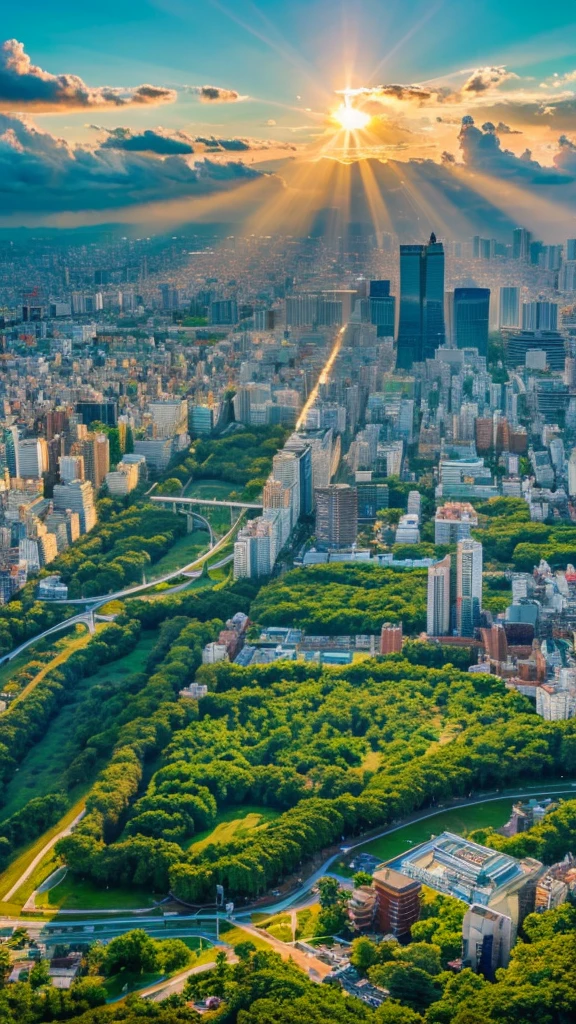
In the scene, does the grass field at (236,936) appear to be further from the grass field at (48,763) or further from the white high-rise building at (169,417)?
the white high-rise building at (169,417)

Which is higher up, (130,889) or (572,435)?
(572,435)

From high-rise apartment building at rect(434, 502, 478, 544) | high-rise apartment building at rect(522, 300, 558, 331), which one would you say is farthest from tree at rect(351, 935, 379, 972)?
high-rise apartment building at rect(522, 300, 558, 331)

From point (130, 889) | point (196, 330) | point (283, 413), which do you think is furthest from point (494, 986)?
point (196, 330)

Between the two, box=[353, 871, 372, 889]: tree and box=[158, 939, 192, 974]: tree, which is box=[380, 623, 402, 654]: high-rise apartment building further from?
box=[158, 939, 192, 974]: tree

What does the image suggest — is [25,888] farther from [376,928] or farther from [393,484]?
[393,484]

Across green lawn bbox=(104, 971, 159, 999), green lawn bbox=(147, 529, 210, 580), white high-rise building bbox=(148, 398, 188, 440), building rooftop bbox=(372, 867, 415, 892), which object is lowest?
green lawn bbox=(104, 971, 159, 999)

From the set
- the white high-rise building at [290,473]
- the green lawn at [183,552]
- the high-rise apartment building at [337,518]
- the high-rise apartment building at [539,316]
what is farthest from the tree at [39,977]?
the high-rise apartment building at [539,316]
